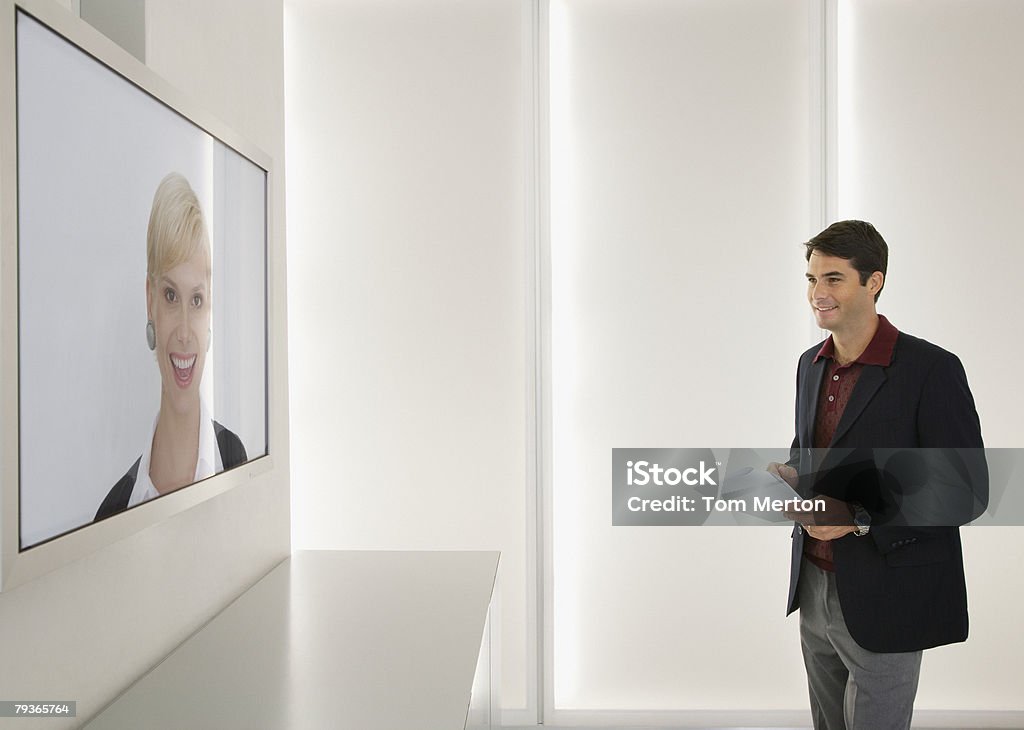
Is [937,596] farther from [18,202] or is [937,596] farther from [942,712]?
[18,202]

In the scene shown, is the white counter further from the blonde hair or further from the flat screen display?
the blonde hair

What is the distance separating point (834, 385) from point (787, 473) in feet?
0.84

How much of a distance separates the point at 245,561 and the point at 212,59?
44.7 inches

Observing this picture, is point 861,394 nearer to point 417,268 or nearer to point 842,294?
point 842,294

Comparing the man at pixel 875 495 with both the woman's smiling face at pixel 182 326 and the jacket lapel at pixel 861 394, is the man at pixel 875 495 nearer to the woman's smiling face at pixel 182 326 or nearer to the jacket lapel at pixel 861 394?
the jacket lapel at pixel 861 394

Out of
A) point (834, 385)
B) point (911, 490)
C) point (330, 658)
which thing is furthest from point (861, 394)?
point (330, 658)

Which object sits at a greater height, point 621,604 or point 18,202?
point 18,202

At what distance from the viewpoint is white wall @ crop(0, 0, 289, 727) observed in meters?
1.02

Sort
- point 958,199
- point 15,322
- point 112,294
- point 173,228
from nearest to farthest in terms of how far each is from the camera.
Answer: point 15,322 < point 112,294 < point 173,228 < point 958,199

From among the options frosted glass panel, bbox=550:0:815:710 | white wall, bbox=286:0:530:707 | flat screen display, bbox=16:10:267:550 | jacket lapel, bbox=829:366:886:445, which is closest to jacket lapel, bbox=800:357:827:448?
jacket lapel, bbox=829:366:886:445

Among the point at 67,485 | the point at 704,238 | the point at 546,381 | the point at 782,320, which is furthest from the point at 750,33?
the point at 67,485

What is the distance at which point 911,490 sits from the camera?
1.57 meters

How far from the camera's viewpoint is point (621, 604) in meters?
2.51

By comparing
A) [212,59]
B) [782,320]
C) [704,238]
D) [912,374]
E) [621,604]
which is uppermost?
[212,59]
